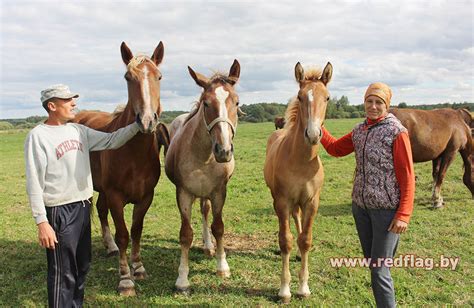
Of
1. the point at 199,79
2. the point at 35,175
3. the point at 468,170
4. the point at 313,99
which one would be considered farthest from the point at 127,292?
the point at 468,170

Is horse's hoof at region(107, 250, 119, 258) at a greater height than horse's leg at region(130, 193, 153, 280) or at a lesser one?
lesser

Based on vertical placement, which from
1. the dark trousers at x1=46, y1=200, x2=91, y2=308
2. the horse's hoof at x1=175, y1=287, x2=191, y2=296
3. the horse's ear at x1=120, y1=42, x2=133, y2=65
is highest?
the horse's ear at x1=120, y1=42, x2=133, y2=65

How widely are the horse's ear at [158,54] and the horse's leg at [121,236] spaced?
1.61 metres

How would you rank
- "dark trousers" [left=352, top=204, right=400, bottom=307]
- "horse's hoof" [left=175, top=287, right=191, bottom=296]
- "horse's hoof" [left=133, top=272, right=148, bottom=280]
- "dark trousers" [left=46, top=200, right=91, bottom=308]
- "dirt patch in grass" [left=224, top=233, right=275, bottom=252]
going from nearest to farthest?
"dark trousers" [left=352, top=204, right=400, bottom=307], "dark trousers" [left=46, top=200, right=91, bottom=308], "horse's hoof" [left=175, top=287, right=191, bottom=296], "horse's hoof" [left=133, top=272, right=148, bottom=280], "dirt patch in grass" [left=224, top=233, right=275, bottom=252]

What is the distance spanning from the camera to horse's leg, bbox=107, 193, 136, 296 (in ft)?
12.6

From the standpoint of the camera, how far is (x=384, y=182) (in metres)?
2.76

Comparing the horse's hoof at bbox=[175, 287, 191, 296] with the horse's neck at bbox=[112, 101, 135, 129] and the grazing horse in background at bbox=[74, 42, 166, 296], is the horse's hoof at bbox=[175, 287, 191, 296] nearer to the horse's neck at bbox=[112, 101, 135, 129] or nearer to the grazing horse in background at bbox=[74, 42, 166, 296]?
the grazing horse in background at bbox=[74, 42, 166, 296]

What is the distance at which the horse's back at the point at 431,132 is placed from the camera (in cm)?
746

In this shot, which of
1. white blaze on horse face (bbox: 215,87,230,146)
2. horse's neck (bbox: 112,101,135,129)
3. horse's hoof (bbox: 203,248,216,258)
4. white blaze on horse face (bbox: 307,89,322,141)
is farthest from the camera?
horse's hoof (bbox: 203,248,216,258)

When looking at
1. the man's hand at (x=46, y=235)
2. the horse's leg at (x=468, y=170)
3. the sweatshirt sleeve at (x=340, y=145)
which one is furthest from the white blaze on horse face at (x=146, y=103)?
the horse's leg at (x=468, y=170)

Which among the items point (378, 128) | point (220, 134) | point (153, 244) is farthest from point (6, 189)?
point (378, 128)

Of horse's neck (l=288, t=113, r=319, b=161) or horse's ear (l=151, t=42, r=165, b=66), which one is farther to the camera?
horse's ear (l=151, t=42, r=165, b=66)

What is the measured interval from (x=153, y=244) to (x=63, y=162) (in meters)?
2.92

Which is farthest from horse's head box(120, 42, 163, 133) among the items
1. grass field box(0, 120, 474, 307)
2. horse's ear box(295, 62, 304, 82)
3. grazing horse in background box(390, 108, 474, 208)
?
grazing horse in background box(390, 108, 474, 208)
